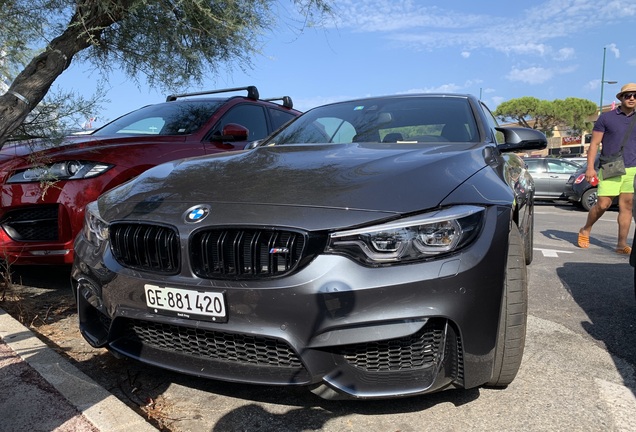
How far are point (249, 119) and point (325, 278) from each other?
12.3ft

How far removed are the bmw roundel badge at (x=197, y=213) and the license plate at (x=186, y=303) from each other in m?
0.28

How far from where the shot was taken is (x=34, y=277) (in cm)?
427

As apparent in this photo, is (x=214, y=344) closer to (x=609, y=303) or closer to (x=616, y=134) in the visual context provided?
(x=609, y=303)

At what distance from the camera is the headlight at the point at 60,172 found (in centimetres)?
326

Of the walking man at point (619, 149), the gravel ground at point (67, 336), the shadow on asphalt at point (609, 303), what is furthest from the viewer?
the walking man at point (619, 149)

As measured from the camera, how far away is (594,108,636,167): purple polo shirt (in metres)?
5.45

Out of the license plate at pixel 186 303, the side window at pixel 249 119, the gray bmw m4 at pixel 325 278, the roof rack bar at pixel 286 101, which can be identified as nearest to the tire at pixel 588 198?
the roof rack bar at pixel 286 101

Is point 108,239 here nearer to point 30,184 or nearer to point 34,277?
point 30,184

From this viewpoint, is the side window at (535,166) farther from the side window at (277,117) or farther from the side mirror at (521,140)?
the side mirror at (521,140)

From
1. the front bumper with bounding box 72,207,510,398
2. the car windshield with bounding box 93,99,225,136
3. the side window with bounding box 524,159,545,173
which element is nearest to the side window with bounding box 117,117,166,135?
the car windshield with bounding box 93,99,225,136

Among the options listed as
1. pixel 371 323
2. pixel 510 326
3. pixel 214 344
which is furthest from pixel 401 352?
pixel 214 344

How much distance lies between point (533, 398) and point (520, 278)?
59cm

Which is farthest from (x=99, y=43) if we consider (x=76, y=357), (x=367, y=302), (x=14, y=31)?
(x=367, y=302)

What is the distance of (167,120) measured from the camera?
4648 mm
